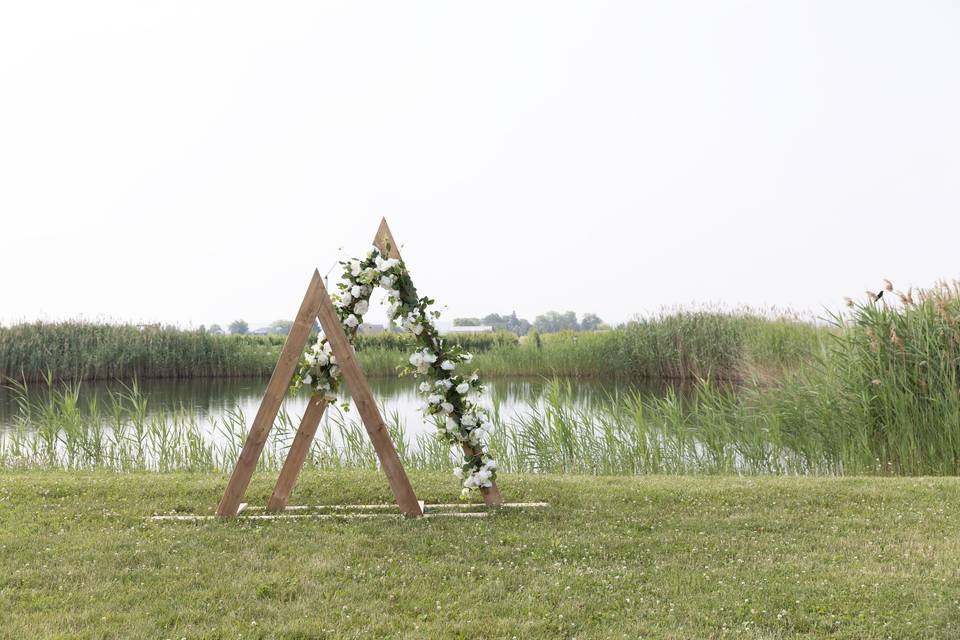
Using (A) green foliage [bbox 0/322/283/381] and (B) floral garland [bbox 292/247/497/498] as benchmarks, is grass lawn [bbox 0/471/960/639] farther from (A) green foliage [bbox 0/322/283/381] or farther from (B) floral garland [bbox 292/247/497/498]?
(A) green foliage [bbox 0/322/283/381]

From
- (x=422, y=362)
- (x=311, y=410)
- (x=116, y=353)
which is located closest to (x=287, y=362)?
(x=311, y=410)

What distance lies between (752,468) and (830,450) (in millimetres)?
932

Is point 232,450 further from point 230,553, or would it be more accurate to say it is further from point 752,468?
point 752,468

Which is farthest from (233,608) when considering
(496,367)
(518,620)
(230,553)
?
(496,367)

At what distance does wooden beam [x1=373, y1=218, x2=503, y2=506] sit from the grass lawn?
350 millimetres

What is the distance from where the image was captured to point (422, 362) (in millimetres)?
5812

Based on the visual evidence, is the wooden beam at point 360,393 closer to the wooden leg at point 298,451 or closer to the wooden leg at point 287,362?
the wooden leg at point 287,362

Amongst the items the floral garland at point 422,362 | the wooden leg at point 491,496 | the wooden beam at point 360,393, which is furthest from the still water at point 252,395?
the wooden beam at point 360,393

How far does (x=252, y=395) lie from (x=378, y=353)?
17.3ft

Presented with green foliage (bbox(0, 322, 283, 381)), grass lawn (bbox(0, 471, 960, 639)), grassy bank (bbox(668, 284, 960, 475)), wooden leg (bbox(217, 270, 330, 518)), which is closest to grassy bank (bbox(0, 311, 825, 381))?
green foliage (bbox(0, 322, 283, 381))

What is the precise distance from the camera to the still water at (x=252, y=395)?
1426 cm

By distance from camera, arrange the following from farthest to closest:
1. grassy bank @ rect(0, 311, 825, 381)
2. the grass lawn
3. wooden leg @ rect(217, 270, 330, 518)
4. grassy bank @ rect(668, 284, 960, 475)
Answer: grassy bank @ rect(0, 311, 825, 381) → grassy bank @ rect(668, 284, 960, 475) → wooden leg @ rect(217, 270, 330, 518) → the grass lawn

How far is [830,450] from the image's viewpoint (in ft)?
29.1

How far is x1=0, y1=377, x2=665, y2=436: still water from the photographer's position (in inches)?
561
